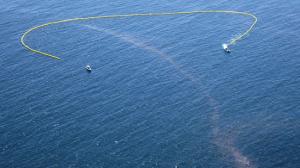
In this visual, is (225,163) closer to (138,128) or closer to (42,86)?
(138,128)

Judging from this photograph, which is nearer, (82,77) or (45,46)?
(82,77)

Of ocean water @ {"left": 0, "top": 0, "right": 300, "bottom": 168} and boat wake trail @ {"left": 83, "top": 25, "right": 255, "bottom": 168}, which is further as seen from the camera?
ocean water @ {"left": 0, "top": 0, "right": 300, "bottom": 168}

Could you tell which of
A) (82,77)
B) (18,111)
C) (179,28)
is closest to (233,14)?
(179,28)

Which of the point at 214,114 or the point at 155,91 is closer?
the point at 214,114

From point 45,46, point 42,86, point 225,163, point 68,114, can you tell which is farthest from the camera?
point 45,46

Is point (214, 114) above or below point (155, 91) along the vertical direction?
below
